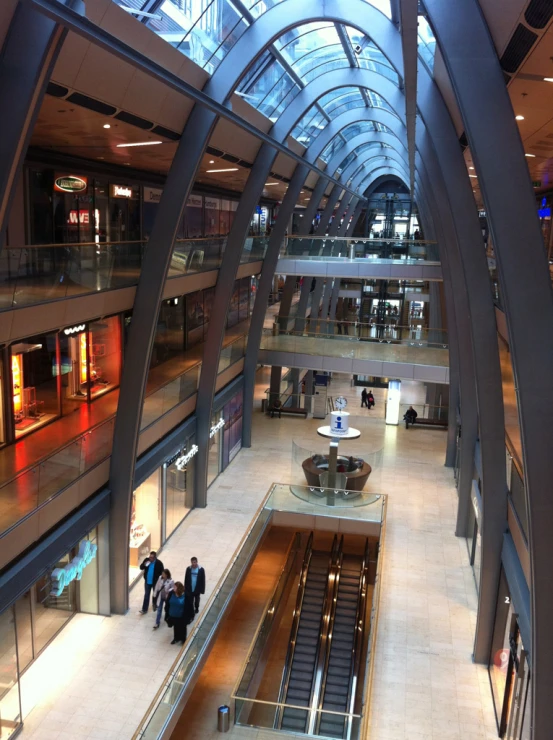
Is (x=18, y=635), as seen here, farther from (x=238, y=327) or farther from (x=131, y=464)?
(x=238, y=327)

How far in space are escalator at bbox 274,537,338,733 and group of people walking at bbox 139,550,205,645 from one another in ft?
13.1

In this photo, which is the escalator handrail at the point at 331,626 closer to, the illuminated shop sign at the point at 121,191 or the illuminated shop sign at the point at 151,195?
the illuminated shop sign at the point at 121,191

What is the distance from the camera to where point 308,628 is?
1916 cm

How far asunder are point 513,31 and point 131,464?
1038 cm

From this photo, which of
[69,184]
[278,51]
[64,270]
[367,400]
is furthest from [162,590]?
[367,400]

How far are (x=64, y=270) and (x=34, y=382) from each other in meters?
4.97

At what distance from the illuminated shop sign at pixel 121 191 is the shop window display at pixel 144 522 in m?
8.88

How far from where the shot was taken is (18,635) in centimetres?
1166

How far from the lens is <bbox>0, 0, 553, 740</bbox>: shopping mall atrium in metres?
7.51

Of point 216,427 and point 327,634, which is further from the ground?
point 216,427

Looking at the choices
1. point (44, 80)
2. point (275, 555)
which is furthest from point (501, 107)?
point (275, 555)

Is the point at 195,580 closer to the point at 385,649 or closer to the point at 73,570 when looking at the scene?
the point at 73,570

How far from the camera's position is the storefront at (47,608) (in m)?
10.8

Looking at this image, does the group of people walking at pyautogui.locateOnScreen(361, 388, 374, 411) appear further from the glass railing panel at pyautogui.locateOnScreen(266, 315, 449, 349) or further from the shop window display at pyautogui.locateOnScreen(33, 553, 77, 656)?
the shop window display at pyautogui.locateOnScreen(33, 553, 77, 656)
